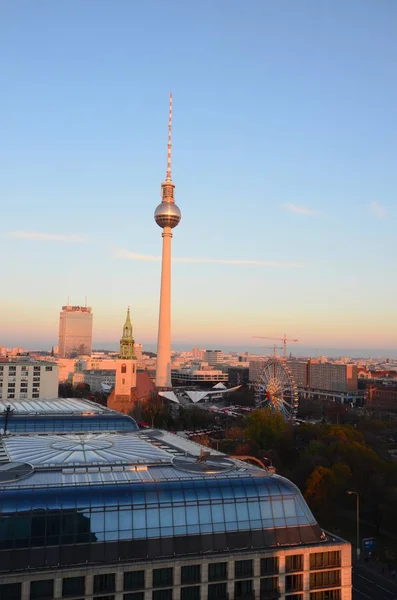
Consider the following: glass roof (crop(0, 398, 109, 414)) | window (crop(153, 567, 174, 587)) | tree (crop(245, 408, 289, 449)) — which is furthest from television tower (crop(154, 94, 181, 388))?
Answer: window (crop(153, 567, 174, 587))

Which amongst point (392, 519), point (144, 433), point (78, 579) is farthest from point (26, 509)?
point (392, 519)

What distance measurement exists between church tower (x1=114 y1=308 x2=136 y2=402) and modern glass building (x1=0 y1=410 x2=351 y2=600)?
9448 cm

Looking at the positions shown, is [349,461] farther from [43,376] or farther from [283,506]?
[43,376]

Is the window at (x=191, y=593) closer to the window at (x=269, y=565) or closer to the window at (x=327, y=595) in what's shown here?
the window at (x=269, y=565)

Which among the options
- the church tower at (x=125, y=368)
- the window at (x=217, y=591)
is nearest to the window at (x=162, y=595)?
the window at (x=217, y=591)

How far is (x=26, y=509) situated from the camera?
30.5 m

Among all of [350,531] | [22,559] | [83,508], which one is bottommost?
[350,531]

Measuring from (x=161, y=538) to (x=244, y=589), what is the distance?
217 inches

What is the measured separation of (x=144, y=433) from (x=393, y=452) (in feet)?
194

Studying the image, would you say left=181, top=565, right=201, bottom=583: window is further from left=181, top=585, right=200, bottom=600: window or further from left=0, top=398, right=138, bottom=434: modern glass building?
left=0, top=398, right=138, bottom=434: modern glass building

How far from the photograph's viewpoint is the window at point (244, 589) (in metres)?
32.1

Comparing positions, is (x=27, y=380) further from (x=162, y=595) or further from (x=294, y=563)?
(x=294, y=563)

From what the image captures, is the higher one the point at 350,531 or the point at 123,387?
the point at 123,387

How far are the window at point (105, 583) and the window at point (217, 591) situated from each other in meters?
5.31
